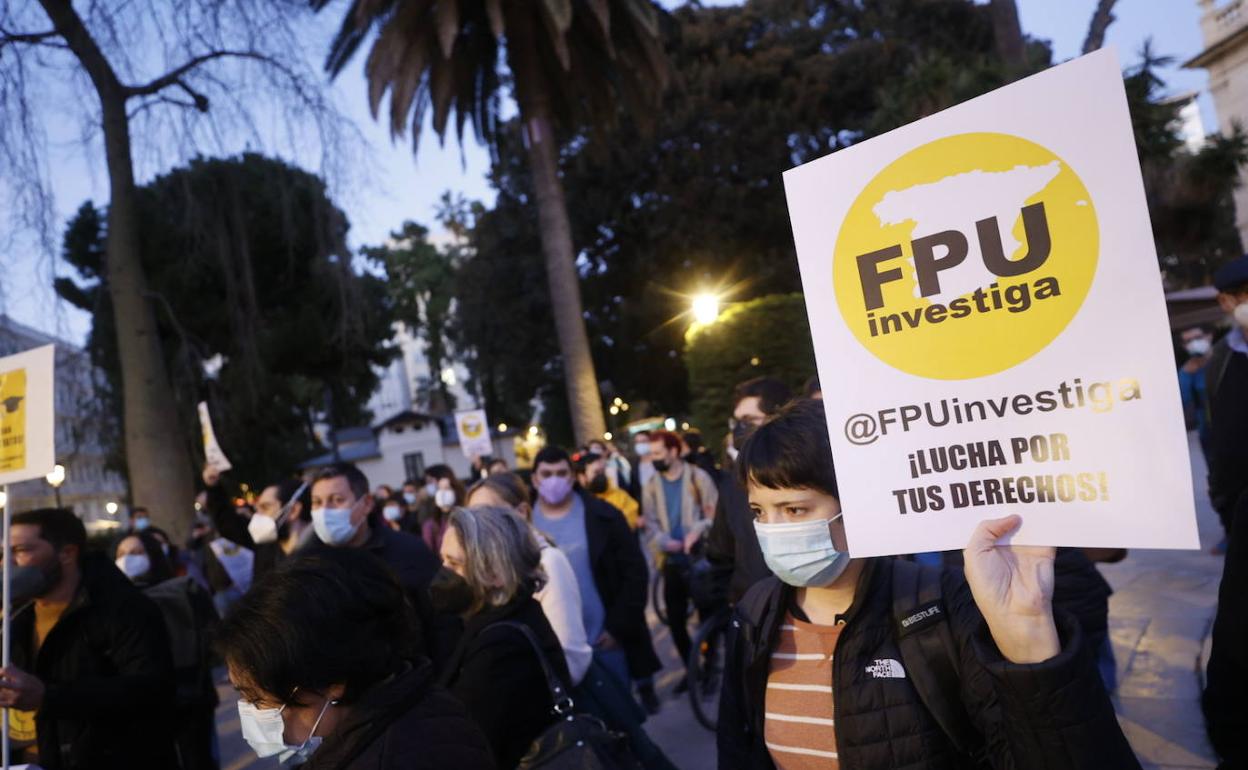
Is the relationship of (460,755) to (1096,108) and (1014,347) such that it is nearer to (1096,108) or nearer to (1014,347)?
(1014,347)

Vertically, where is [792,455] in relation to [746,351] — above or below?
below

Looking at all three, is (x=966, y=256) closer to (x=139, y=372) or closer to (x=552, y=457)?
(x=552, y=457)

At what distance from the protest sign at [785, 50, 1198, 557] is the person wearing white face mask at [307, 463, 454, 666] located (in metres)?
3.22

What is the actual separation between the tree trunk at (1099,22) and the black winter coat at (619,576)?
9062mm

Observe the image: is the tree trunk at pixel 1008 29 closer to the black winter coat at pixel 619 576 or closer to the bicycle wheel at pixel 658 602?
Answer: the bicycle wheel at pixel 658 602

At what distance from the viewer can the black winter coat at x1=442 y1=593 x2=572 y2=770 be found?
9.14ft

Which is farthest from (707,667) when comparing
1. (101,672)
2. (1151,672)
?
(101,672)

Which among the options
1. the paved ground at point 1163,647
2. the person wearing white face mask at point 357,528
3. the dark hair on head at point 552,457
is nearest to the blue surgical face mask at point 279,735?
the person wearing white face mask at point 357,528

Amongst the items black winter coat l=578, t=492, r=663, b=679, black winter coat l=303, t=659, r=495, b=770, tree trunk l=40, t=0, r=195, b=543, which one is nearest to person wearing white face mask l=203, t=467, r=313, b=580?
black winter coat l=578, t=492, r=663, b=679

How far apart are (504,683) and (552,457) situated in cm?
345

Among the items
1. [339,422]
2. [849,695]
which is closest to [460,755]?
[849,695]

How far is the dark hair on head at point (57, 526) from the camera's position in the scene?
3.76 meters

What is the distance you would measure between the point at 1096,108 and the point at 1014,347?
406 mm

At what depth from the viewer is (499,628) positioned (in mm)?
2980
